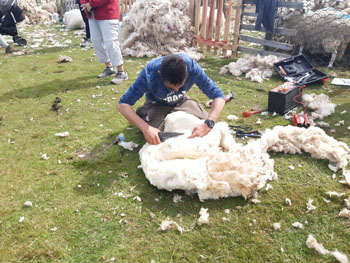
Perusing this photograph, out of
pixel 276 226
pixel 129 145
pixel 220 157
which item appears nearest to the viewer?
pixel 276 226

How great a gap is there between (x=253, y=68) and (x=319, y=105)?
2295 millimetres

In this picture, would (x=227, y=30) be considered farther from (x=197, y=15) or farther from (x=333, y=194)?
(x=333, y=194)

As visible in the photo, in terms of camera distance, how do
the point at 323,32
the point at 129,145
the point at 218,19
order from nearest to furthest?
the point at 129,145 → the point at 323,32 → the point at 218,19

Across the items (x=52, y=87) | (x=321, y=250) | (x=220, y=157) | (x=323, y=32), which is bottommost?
(x=52, y=87)

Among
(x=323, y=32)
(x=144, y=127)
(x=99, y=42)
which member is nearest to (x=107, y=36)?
(x=99, y=42)

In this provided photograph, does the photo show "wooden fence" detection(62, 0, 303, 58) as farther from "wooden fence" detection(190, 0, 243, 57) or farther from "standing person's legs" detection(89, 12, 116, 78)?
"standing person's legs" detection(89, 12, 116, 78)

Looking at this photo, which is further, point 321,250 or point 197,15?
point 197,15

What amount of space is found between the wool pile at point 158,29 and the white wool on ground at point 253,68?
1.56 meters

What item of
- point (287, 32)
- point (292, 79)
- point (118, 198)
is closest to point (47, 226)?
point (118, 198)

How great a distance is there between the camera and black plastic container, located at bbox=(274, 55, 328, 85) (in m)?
5.71

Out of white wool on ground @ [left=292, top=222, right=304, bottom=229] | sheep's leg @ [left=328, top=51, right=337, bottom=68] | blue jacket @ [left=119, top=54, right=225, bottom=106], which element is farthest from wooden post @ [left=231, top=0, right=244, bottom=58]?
white wool on ground @ [left=292, top=222, right=304, bottom=229]

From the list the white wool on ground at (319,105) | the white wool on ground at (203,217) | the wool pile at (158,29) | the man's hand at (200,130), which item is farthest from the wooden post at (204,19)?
the white wool on ground at (203,217)

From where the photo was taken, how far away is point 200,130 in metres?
3.20

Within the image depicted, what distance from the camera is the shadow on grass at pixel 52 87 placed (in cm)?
550
